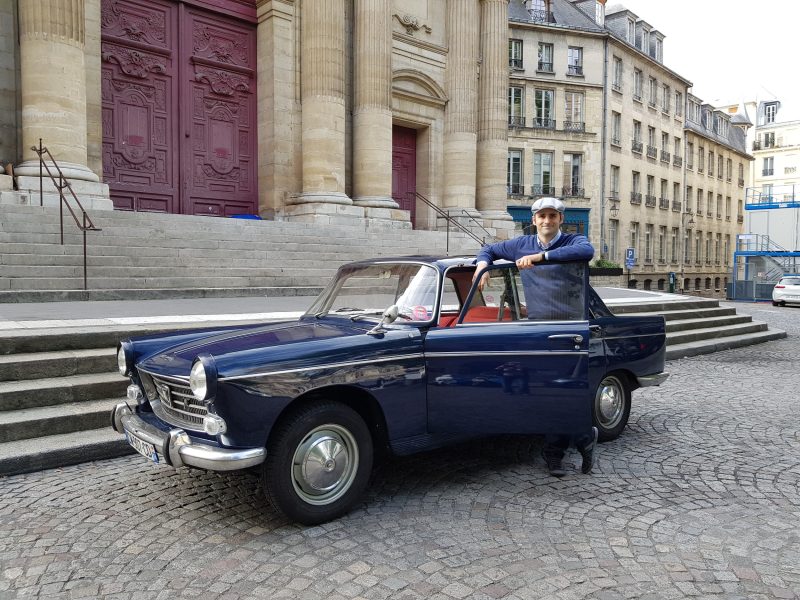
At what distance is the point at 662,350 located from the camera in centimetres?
568

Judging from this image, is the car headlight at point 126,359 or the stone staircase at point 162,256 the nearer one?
the car headlight at point 126,359

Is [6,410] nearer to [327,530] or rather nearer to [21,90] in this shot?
[327,530]

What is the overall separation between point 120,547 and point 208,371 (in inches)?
40.0

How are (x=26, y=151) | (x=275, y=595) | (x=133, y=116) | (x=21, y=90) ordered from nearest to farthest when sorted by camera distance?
(x=275, y=595)
(x=26, y=151)
(x=21, y=90)
(x=133, y=116)

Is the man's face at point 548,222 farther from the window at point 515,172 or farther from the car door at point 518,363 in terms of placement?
the window at point 515,172

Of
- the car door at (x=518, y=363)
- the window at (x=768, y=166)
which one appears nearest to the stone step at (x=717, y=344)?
the car door at (x=518, y=363)

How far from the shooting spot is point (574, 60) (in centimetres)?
3884

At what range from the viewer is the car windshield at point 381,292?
4172mm

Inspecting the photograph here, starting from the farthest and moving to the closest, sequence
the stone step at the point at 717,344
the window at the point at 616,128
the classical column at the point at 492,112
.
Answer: the window at the point at 616,128
the classical column at the point at 492,112
the stone step at the point at 717,344

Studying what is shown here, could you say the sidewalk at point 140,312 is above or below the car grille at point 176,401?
above

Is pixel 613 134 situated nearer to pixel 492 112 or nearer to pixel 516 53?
pixel 516 53

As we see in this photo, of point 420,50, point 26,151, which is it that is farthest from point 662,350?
point 420,50

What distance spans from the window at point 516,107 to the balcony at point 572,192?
463 centimetres

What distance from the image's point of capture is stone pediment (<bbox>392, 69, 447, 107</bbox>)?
2102 cm
